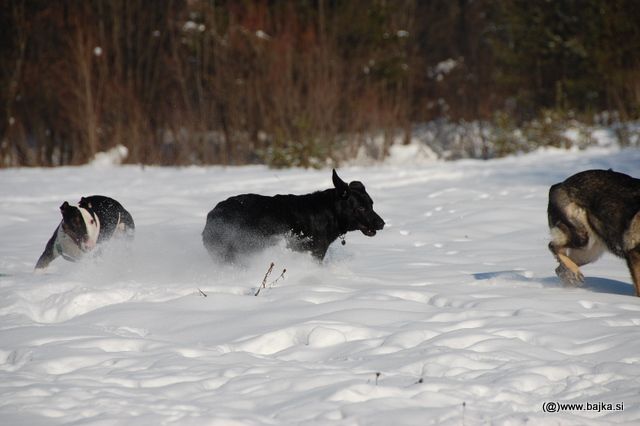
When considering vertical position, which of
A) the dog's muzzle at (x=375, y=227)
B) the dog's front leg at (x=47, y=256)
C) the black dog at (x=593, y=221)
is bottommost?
the dog's front leg at (x=47, y=256)

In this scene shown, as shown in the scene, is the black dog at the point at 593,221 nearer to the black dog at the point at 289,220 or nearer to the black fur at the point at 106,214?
the black dog at the point at 289,220

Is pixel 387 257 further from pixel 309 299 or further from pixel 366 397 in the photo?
pixel 366 397

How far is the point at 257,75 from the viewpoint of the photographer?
72.6 ft

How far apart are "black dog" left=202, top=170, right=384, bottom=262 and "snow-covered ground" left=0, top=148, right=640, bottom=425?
0.20 metres

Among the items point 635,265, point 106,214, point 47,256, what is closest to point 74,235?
point 47,256

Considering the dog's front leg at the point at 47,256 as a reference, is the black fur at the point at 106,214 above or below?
above

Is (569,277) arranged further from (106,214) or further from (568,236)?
(106,214)

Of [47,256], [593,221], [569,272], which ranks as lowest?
[47,256]

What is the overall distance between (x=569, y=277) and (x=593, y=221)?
21.8 inches

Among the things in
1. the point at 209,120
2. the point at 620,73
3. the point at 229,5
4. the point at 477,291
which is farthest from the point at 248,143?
the point at 477,291

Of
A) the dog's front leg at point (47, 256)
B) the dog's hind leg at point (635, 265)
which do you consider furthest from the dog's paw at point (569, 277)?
the dog's front leg at point (47, 256)

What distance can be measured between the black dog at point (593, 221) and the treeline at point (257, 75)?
11339 mm

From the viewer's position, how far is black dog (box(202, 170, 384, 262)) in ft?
24.2

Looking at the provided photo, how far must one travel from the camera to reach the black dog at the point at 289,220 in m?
7.38
